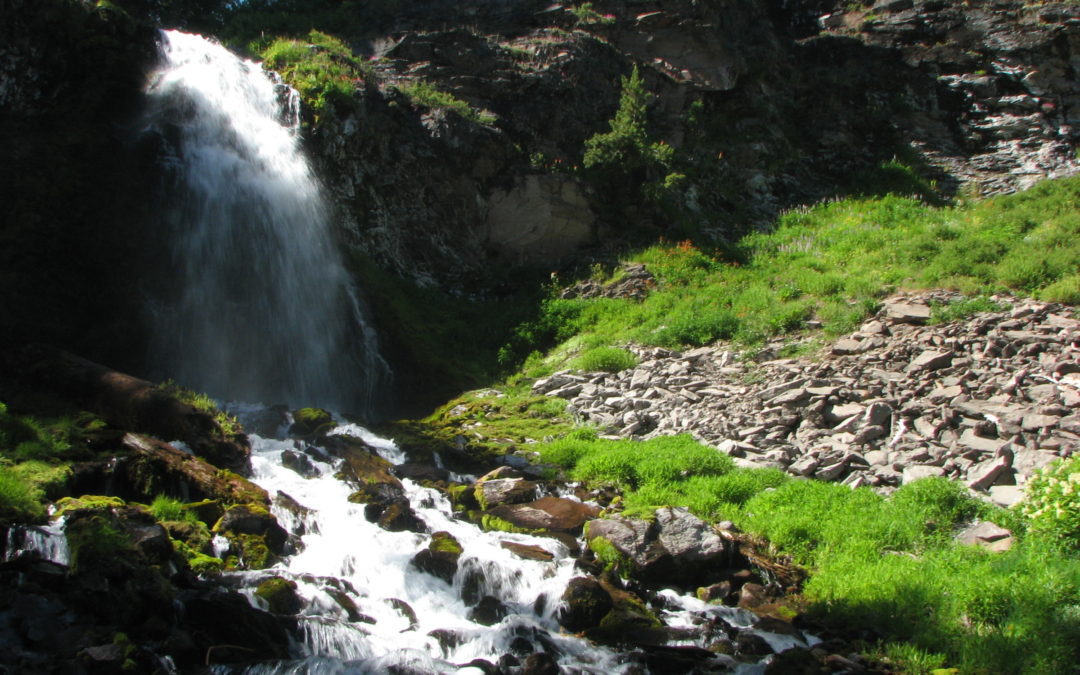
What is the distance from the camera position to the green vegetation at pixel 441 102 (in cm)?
Result: 2078

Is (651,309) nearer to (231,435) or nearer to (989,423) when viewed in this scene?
(989,423)

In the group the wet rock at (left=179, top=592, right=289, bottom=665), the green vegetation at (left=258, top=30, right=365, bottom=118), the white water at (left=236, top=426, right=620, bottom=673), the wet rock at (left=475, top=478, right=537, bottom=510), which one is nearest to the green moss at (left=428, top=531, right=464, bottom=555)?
the white water at (left=236, top=426, right=620, bottom=673)

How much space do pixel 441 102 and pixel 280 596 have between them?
17.5m

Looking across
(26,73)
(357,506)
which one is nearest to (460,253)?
(26,73)

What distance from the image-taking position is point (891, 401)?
9.93 m

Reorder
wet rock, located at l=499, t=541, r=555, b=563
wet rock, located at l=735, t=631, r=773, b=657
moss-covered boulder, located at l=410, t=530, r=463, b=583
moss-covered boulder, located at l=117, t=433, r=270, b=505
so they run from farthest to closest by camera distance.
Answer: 1. wet rock, located at l=499, t=541, r=555, b=563
2. moss-covered boulder, located at l=117, t=433, r=270, b=505
3. moss-covered boulder, located at l=410, t=530, r=463, b=583
4. wet rock, located at l=735, t=631, r=773, b=657

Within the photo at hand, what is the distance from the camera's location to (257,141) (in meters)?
16.8

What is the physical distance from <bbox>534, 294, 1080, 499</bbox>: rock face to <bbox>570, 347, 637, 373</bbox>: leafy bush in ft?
1.22

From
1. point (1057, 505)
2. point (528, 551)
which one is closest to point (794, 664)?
point (528, 551)

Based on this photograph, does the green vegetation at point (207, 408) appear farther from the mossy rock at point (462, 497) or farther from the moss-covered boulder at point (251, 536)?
the mossy rock at point (462, 497)

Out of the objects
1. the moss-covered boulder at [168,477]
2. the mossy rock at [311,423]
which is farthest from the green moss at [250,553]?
the mossy rock at [311,423]

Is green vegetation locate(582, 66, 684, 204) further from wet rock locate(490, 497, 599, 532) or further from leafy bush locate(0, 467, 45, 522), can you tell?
leafy bush locate(0, 467, 45, 522)

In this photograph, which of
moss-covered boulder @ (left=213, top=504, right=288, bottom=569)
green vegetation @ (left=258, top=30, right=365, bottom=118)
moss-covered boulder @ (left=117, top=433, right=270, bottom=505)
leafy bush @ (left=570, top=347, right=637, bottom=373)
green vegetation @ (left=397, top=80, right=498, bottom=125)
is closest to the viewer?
moss-covered boulder @ (left=213, top=504, right=288, bottom=569)

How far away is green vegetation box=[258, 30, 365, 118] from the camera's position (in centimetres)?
1862
